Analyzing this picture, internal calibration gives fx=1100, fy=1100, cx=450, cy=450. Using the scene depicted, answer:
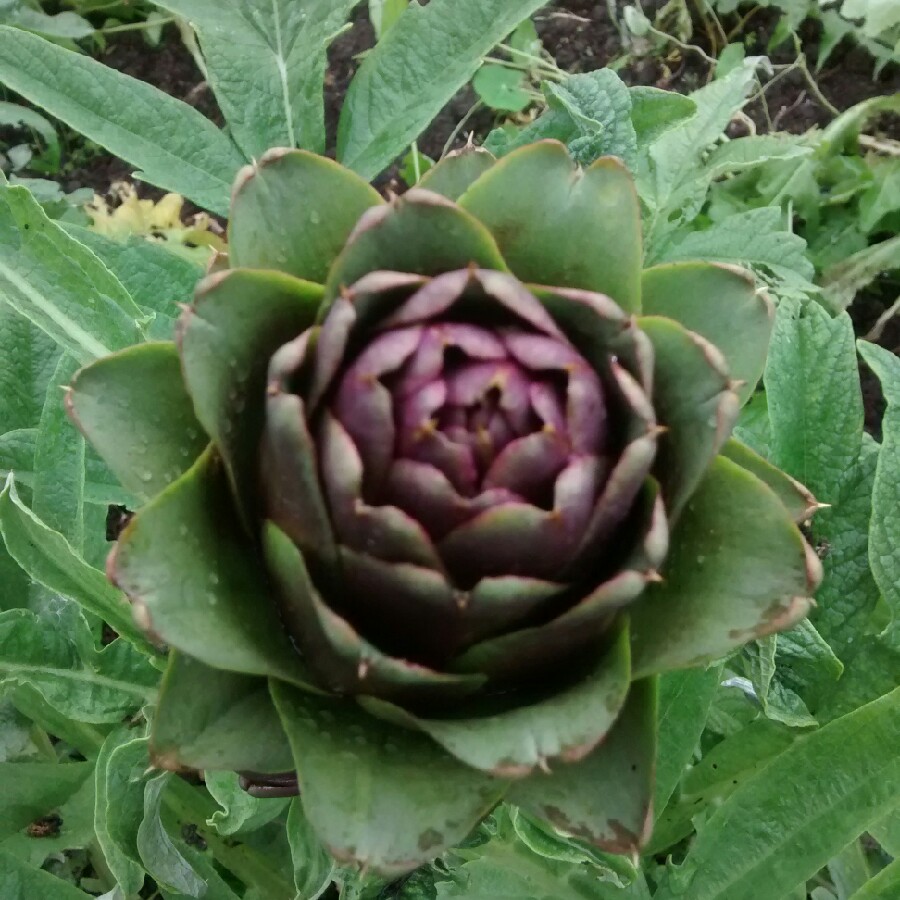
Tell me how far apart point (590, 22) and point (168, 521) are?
1.59m

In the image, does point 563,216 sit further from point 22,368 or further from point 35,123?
point 35,123

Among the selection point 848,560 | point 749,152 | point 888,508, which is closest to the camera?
point 888,508

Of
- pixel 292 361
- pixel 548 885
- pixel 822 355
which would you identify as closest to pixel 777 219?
pixel 822 355

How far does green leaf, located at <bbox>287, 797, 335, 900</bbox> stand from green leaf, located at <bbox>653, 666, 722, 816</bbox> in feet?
0.83

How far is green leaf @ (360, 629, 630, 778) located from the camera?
17.5 inches

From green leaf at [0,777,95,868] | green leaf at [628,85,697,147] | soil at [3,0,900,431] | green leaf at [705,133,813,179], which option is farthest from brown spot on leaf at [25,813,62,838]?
soil at [3,0,900,431]

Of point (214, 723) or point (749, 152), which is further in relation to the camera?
point (749, 152)

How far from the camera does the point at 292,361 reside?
1.52ft

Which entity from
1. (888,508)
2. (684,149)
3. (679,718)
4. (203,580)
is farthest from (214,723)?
(684,149)

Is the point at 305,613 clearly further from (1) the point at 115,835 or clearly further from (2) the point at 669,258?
(2) the point at 669,258

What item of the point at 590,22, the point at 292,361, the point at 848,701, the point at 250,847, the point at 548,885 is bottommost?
the point at 250,847

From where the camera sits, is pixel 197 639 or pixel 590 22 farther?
pixel 590 22

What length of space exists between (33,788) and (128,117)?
0.55 m

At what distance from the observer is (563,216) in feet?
1.73
